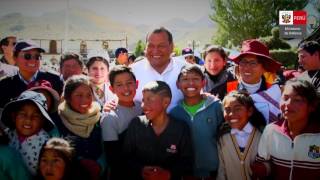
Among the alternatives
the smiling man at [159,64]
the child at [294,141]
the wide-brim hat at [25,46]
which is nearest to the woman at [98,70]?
the wide-brim hat at [25,46]

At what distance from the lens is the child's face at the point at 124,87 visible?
11.4ft

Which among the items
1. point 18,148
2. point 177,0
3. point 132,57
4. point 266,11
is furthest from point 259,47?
point 177,0

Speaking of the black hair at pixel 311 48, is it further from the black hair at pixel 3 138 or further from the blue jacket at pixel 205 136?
the black hair at pixel 3 138

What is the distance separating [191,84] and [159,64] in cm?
60

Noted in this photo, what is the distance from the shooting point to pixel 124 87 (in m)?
3.48

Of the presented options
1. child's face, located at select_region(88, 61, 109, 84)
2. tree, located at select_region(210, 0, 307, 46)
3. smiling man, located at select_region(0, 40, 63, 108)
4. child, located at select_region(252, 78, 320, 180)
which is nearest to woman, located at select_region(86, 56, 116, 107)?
child's face, located at select_region(88, 61, 109, 84)

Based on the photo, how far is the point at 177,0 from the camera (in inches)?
1754

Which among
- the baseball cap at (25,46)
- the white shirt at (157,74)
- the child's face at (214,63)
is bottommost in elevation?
the white shirt at (157,74)

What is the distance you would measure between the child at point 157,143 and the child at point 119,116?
12 centimetres

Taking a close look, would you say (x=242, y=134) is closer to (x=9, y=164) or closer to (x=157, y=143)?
(x=157, y=143)

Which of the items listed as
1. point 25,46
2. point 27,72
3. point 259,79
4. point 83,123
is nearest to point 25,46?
point 25,46

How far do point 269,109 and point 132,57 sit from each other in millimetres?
7362

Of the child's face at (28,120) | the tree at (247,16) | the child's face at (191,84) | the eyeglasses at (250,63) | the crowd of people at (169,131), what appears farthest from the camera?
the tree at (247,16)

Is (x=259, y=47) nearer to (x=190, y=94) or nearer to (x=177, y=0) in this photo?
(x=190, y=94)
